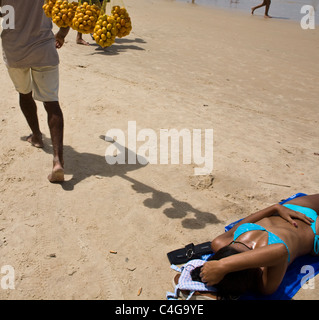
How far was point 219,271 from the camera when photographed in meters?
2.28

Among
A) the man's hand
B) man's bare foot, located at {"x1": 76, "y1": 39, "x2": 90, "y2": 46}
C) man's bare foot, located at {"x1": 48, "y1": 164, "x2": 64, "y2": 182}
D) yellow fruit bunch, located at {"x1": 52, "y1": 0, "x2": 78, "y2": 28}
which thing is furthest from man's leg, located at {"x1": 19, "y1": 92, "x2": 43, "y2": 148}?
man's bare foot, located at {"x1": 76, "y1": 39, "x2": 90, "y2": 46}

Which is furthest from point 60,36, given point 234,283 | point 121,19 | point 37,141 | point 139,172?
point 234,283

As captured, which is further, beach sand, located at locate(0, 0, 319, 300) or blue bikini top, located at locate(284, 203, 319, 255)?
blue bikini top, located at locate(284, 203, 319, 255)

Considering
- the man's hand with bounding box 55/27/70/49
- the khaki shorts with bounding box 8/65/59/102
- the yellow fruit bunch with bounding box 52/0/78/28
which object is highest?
the yellow fruit bunch with bounding box 52/0/78/28

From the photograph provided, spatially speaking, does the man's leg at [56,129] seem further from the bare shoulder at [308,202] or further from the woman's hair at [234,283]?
the bare shoulder at [308,202]

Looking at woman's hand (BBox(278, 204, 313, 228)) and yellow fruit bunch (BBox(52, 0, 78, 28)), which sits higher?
yellow fruit bunch (BBox(52, 0, 78, 28))

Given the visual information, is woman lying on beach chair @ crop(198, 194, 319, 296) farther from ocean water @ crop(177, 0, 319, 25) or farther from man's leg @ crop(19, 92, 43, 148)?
ocean water @ crop(177, 0, 319, 25)

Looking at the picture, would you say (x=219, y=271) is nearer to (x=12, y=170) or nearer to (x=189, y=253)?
(x=189, y=253)

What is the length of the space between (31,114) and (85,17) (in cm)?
164

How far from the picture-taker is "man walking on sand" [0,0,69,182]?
125 inches
